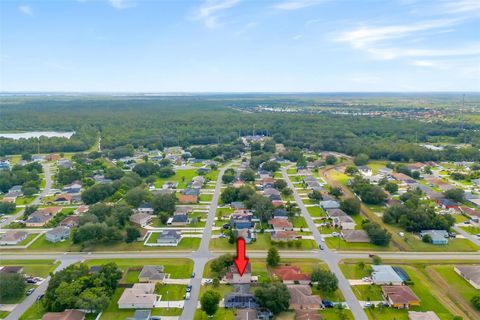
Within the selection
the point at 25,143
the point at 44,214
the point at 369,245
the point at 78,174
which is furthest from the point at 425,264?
the point at 25,143

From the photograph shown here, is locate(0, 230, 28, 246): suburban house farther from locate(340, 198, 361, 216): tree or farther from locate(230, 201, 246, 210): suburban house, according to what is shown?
locate(340, 198, 361, 216): tree

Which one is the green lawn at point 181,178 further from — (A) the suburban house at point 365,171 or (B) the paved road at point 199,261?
(A) the suburban house at point 365,171

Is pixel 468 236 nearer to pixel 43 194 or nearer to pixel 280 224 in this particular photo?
pixel 280 224

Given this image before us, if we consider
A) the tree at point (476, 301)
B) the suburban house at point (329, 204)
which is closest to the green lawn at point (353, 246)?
the suburban house at point (329, 204)

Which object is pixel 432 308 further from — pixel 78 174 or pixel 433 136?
pixel 433 136

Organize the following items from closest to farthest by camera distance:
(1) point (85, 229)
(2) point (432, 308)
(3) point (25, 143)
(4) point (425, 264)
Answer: (2) point (432, 308) → (4) point (425, 264) → (1) point (85, 229) → (3) point (25, 143)

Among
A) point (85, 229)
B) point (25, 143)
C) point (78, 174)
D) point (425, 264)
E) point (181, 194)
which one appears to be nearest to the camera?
point (425, 264)

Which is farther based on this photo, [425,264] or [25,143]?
[25,143]
